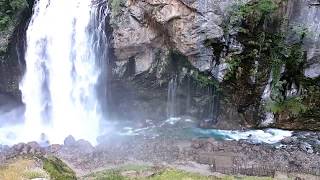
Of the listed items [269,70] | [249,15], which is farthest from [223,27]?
[269,70]

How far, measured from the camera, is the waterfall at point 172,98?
28.0 m

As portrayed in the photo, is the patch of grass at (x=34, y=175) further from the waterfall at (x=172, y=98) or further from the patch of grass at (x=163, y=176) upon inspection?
the waterfall at (x=172, y=98)

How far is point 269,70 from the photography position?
26.6m

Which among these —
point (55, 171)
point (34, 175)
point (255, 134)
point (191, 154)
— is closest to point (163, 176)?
point (191, 154)

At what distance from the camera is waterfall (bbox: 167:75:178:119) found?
28.0m

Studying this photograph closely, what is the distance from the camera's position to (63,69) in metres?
27.6

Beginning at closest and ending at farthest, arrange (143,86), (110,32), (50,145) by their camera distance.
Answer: (50,145) < (110,32) < (143,86)

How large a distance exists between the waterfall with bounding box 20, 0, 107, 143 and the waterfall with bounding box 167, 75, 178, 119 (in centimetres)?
404

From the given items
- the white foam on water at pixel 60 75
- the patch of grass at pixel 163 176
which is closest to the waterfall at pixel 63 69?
the white foam on water at pixel 60 75

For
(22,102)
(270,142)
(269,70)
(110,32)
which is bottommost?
(270,142)

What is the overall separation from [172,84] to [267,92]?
5.46 m

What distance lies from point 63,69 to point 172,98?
21.6 feet

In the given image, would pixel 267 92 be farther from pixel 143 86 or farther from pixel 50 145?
pixel 50 145

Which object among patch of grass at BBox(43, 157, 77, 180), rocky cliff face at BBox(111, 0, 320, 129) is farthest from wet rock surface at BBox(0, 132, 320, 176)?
patch of grass at BBox(43, 157, 77, 180)
